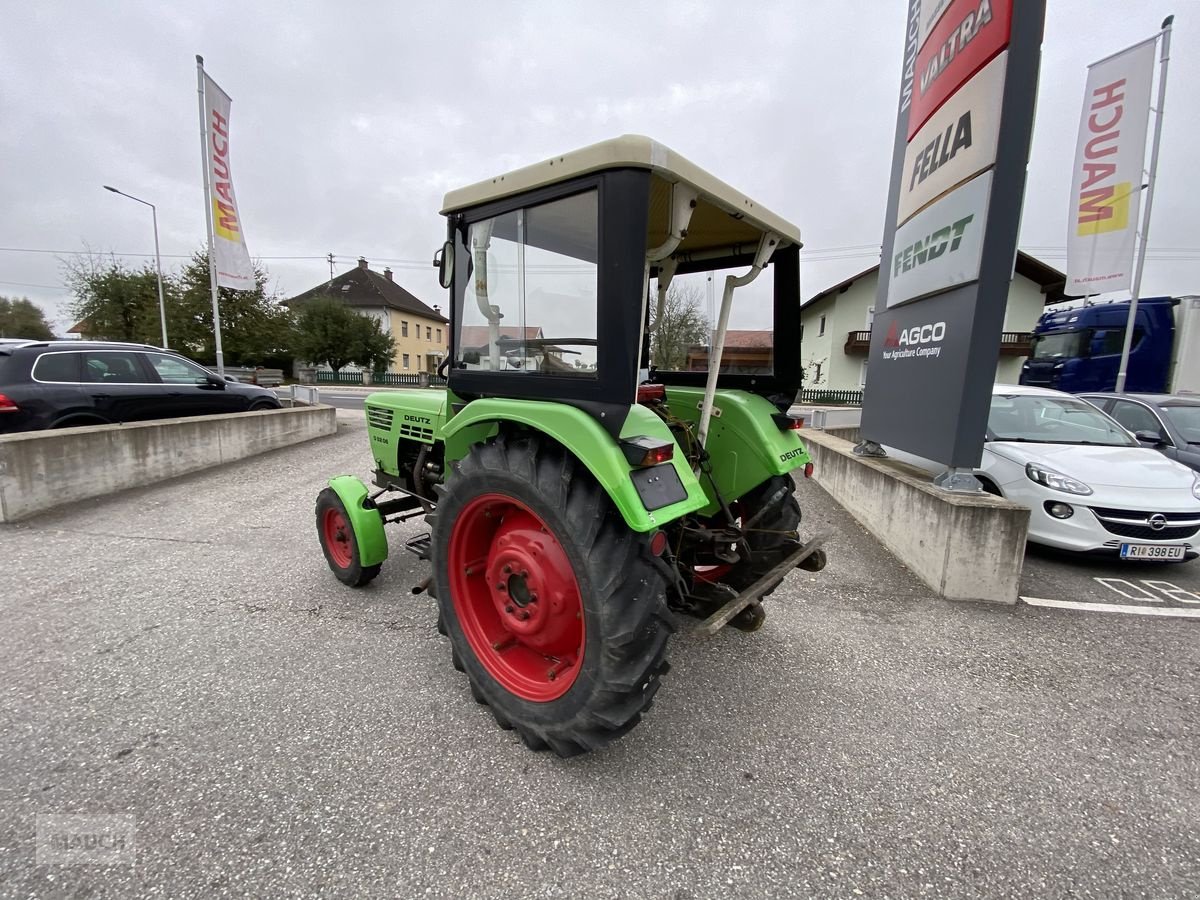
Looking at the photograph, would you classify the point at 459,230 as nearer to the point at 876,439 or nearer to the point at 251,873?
the point at 251,873

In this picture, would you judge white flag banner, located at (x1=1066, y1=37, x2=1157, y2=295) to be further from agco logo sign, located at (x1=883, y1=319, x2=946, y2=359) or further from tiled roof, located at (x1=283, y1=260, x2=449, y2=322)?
tiled roof, located at (x1=283, y1=260, x2=449, y2=322)

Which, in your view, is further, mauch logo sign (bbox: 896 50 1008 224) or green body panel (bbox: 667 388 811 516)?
mauch logo sign (bbox: 896 50 1008 224)

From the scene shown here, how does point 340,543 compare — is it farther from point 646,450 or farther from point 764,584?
point 764,584

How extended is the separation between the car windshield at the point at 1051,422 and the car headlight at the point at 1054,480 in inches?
26.3

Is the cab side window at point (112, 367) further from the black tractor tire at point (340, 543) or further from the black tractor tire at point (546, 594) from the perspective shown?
the black tractor tire at point (546, 594)

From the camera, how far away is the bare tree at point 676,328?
9.89ft

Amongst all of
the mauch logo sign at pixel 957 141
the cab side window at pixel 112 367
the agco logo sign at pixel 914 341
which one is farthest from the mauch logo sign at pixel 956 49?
the cab side window at pixel 112 367

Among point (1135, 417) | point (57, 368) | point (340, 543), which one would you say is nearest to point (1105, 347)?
point (1135, 417)

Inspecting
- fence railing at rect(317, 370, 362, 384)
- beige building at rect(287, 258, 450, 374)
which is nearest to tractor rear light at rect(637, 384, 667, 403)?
fence railing at rect(317, 370, 362, 384)

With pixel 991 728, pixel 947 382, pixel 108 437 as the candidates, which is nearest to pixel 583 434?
pixel 991 728

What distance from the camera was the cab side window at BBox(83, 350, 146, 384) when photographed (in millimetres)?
5500

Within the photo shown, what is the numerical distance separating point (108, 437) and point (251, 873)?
5.69 m

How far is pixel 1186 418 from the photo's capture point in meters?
5.54

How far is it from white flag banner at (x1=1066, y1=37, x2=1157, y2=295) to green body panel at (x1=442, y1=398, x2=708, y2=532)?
11.4 metres
